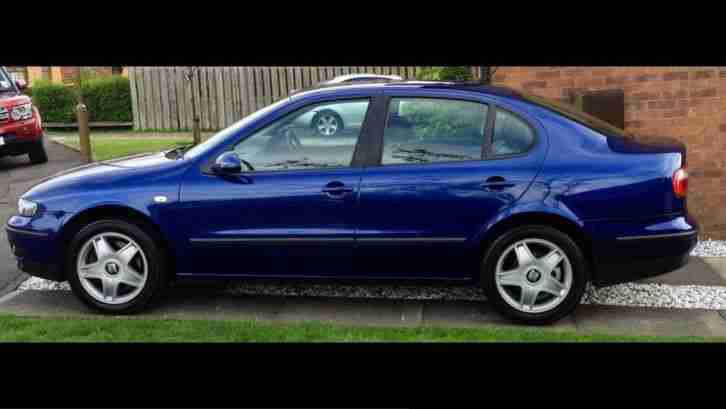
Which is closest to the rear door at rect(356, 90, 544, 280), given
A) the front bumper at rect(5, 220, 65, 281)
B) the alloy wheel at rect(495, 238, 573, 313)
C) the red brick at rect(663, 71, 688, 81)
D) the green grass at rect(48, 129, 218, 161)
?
the alloy wheel at rect(495, 238, 573, 313)

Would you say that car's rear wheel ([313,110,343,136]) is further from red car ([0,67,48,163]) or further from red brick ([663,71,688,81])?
red car ([0,67,48,163])

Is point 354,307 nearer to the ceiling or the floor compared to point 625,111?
nearer to the floor

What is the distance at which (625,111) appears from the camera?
26.0 ft

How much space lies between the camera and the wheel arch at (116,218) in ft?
19.0

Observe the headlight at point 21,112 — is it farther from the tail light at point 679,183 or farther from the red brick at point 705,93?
the tail light at point 679,183

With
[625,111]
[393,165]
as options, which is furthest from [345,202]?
[625,111]

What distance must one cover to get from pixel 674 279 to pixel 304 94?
3.22 metres

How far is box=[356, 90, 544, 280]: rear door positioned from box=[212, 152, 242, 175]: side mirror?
0.82 m

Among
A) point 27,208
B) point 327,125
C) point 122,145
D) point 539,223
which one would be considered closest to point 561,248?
point 539,223

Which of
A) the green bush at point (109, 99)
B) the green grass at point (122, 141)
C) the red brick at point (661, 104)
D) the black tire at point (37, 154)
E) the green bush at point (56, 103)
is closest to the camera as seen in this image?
the red brick at point (661, 104)

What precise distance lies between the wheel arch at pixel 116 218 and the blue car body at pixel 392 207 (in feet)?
0.05

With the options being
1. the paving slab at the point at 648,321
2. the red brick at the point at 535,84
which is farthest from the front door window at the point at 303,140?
the red brick at the point at 535,84

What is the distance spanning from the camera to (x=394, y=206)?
5582 millimetres
